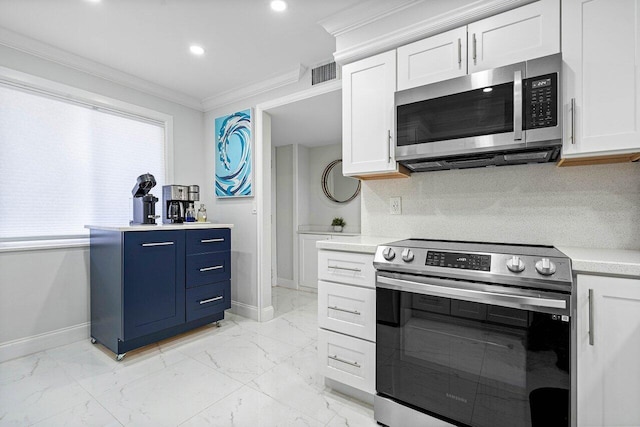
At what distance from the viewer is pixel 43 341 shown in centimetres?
247

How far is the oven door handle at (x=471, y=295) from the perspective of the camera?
1202mm

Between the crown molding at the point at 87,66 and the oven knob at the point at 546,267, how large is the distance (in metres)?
3.68

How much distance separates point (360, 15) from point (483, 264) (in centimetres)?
178

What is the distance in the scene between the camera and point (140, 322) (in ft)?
7.79

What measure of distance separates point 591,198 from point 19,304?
13.2 feet

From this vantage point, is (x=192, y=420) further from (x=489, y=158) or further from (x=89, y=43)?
(x=89, y=43)

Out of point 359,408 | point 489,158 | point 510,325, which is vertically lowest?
point 359,408

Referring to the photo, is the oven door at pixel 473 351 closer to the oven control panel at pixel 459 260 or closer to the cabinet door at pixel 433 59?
the oven control panel at pixel 459 260

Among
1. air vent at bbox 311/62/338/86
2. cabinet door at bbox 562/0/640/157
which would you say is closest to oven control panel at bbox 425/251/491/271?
cabinet door at bbox 562/0/640/157

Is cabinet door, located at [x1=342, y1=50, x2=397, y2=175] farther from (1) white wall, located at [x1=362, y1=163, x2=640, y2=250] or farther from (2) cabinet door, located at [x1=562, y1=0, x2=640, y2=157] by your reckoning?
(2) cabinet door, located at [x1=562, y1=0, x2=640, y2=157]

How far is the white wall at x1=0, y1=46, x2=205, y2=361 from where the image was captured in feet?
7.64

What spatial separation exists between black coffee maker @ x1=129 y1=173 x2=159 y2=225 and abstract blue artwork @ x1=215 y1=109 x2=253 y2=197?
87 centimetres

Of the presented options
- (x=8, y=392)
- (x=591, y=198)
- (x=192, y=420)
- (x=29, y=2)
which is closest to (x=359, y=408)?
(x=192, y=420)

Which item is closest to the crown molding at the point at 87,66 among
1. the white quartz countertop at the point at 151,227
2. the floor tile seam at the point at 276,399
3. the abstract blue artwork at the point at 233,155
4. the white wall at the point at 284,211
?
the abstract blue artwork at the point at 233,155
